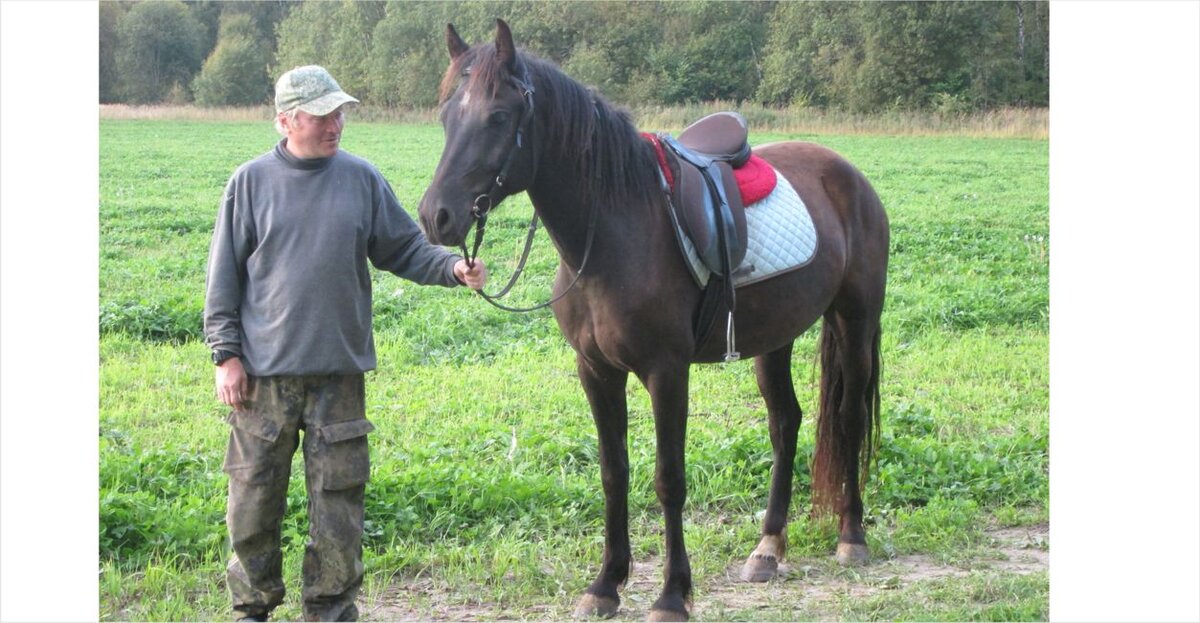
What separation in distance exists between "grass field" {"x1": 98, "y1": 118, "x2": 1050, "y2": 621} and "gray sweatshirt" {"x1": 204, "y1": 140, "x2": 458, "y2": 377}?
3.61ft

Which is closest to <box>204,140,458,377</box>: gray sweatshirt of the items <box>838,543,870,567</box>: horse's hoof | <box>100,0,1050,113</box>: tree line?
<box>838,543,870,567</box>: horse's hoof

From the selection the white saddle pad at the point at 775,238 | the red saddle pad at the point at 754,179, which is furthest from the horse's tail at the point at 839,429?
the red saddle pad at the point at 754,179

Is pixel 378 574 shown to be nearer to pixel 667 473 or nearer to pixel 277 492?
pixel 277 492

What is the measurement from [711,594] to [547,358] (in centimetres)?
333

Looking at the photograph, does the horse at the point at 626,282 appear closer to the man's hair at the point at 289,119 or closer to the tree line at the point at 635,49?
the man's hair at the point at 289,119

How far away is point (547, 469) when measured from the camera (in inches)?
209

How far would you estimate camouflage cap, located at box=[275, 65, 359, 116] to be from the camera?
130 inches

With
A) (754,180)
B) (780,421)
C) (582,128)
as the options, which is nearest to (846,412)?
(780,421)

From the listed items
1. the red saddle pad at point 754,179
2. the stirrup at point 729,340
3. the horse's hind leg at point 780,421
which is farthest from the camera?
the horse's hind leg at point 780,421

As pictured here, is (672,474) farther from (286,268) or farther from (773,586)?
(286,268)

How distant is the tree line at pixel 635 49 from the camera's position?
20.7m

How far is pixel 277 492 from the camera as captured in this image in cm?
352

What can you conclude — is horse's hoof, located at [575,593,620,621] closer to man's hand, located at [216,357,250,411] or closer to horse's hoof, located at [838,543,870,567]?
horse's hoof, located at [838,543,870,567]

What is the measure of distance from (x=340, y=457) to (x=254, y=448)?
0.28 metres
